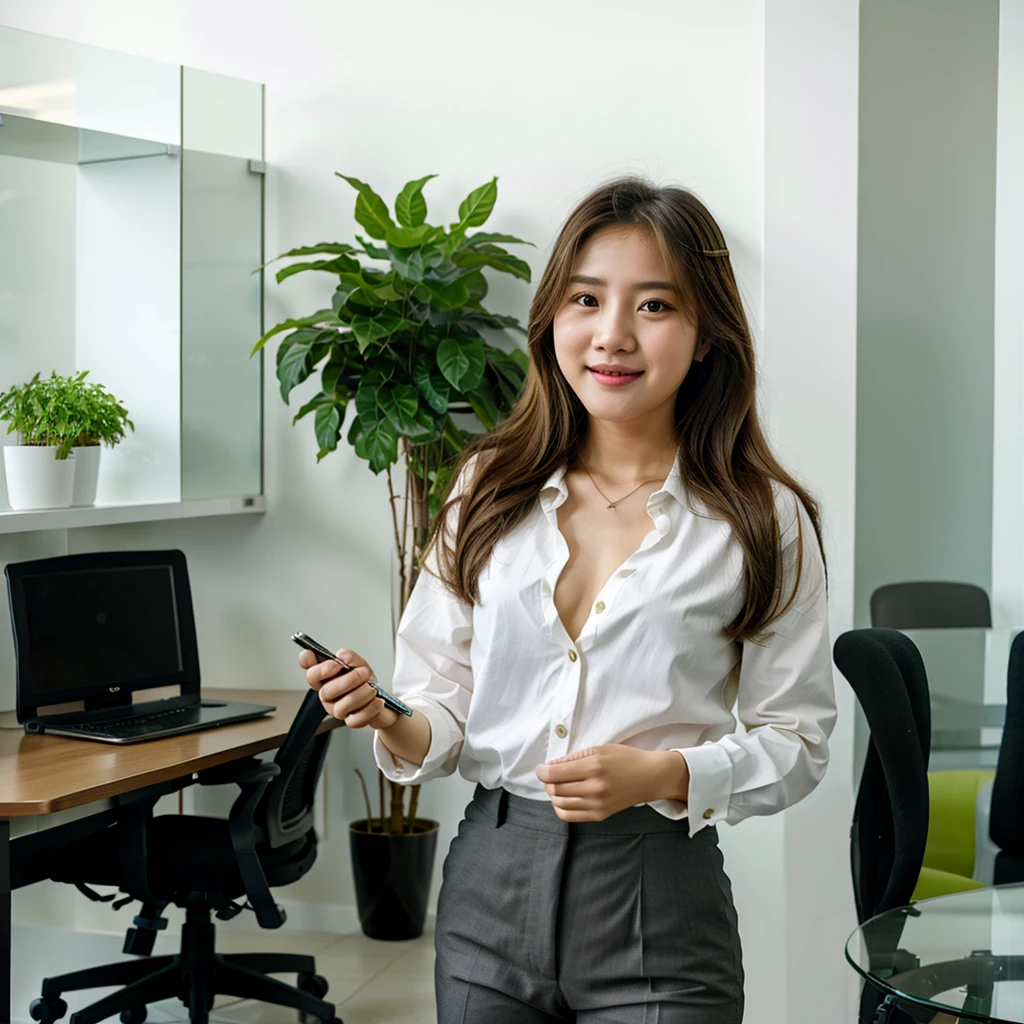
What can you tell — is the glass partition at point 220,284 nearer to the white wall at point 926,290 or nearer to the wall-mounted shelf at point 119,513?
the wall-mounted shelf at point 119,513

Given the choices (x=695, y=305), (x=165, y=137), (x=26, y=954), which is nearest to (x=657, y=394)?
(x=695, y=305)

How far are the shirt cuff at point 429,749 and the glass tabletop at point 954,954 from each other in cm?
63

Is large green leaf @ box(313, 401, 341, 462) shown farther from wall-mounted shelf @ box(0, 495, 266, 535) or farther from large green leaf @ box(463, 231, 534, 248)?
large green leaf @ box(463, 231, 534, 248)

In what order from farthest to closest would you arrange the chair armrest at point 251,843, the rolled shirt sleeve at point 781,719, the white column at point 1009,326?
the white column at point 1009,326 < the chair armrest at point 251,843 < the rolled shirt sleeve at point 781,719

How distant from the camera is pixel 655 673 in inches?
55.9

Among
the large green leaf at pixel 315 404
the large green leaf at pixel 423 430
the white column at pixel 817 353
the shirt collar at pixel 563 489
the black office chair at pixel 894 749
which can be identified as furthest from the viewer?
the large green leaf at pixel 315 404

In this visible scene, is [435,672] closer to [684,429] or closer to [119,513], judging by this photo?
[684,429]

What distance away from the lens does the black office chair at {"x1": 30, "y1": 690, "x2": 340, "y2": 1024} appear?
2.88 meters

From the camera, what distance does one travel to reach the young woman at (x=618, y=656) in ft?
4.51

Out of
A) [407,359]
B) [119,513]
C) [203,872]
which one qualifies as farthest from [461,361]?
[203,872]

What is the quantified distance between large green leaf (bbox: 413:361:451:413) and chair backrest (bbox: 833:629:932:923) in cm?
152

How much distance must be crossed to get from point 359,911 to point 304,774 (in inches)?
32.0

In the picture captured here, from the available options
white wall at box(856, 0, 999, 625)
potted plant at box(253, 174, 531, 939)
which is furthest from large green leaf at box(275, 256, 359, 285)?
white wall at box(856, 0, 999, 625)

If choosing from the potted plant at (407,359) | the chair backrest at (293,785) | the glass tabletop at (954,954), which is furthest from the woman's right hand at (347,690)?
the potted plant at (407,359)
